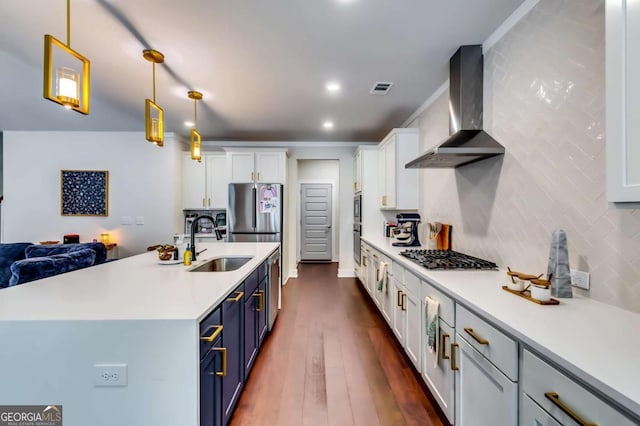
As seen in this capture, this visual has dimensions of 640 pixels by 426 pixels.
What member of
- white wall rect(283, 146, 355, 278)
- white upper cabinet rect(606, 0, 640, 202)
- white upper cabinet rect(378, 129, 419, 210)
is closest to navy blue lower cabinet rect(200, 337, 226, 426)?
white upper cabinet rect(606, 0, 640, 202)

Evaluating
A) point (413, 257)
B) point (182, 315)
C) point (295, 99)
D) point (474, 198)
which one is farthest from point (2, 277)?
point (474, 198)

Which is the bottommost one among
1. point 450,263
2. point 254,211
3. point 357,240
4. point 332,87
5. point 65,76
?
point 357,240

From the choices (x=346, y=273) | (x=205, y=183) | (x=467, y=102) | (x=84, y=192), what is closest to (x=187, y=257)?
(x=467, y=102)

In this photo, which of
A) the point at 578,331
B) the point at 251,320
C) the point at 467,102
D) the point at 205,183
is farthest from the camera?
the point at 205,183

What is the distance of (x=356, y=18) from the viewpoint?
1932 millimetres

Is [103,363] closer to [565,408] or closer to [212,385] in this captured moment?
[212,385]

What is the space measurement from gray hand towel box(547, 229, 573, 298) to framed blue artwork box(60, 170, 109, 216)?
6.19 meters

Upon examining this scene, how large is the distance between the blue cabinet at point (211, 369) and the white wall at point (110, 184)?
4.22 meters

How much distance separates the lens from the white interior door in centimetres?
722

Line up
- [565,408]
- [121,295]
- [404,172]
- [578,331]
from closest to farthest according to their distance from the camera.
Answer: [565,408], [578,331], [121,295], [404,172]

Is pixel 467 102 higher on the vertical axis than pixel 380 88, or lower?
lower

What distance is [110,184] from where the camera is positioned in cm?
502

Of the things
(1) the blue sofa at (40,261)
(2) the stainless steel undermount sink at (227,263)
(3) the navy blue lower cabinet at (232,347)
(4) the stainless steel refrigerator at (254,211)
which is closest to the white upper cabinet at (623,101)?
(3) the navy blue lower cabinet at (232,347)

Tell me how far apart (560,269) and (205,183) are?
5167mm
